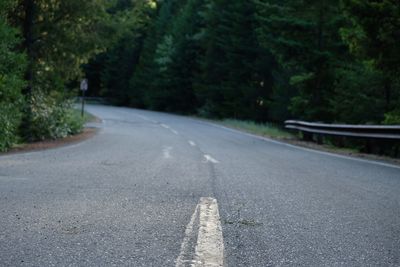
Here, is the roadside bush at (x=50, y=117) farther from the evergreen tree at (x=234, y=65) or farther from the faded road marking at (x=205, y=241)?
the evergreen tree at (x=234, y=65)

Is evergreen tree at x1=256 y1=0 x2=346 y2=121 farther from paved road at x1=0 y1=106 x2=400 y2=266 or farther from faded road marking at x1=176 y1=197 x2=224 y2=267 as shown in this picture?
faded road marking at x1=176 y1=197 x2=224 y2=267

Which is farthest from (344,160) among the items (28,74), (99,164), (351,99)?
(28,74)

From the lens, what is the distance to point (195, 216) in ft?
15.3

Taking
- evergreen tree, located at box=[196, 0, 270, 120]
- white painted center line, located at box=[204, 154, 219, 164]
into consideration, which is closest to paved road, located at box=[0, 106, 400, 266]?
white painted center line, located at box=[204, 154, 219, 164]

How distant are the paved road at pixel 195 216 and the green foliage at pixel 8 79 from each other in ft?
12.0

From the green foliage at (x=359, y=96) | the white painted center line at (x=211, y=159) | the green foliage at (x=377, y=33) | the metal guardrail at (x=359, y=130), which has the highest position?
the green foliage at (x=377, y=33)

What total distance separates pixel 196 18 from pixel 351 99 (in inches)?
1242

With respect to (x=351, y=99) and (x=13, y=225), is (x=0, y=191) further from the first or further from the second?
(x=351, y=99)

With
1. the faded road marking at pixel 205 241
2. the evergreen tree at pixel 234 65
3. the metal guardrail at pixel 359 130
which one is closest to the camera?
the faded road marking at pixel 205 241

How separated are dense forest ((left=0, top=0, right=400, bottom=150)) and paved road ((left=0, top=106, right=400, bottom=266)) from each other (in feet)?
15.9

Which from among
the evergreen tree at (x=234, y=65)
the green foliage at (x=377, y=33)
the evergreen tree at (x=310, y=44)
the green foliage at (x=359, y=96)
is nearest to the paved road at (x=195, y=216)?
the green foliage at (x=377, y=33)

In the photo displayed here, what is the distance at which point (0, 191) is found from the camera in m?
6.00

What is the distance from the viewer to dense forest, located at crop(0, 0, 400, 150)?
12.4 m

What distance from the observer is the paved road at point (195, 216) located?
3475 mm
